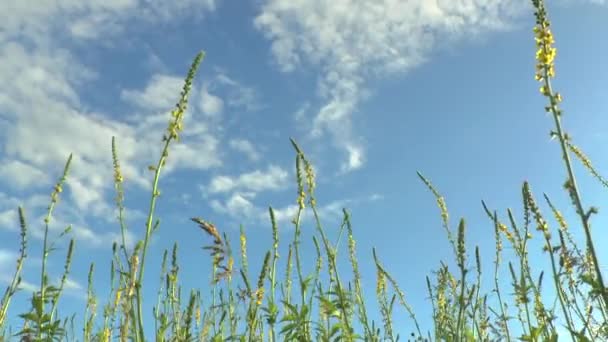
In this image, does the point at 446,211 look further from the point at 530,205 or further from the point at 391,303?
the point at 530,205

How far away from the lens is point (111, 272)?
6738mm

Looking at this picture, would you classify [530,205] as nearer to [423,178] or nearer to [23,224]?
[423,178]

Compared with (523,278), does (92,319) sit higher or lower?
higher

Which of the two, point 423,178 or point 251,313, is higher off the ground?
point 423,178

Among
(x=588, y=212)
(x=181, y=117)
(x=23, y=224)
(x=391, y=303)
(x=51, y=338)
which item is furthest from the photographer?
(x=391, y=303)

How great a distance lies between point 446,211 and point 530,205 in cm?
296

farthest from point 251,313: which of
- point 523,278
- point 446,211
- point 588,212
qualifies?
point 446,211

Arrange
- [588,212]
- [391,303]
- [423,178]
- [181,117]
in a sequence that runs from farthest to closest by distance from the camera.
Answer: [423,178]
[391,303]
[181,117]
[588,212]

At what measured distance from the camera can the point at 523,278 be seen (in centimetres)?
459

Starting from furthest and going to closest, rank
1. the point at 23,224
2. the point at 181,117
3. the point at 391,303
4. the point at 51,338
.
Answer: the point at 391,303, the point at 23,224, the point at 51,338, the point at 181,117

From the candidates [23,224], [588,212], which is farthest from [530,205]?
[23,224]

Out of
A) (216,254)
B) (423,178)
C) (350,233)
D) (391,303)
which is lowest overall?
(216,254)

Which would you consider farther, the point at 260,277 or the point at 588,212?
the point at 260,277

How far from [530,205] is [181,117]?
2.63 m
